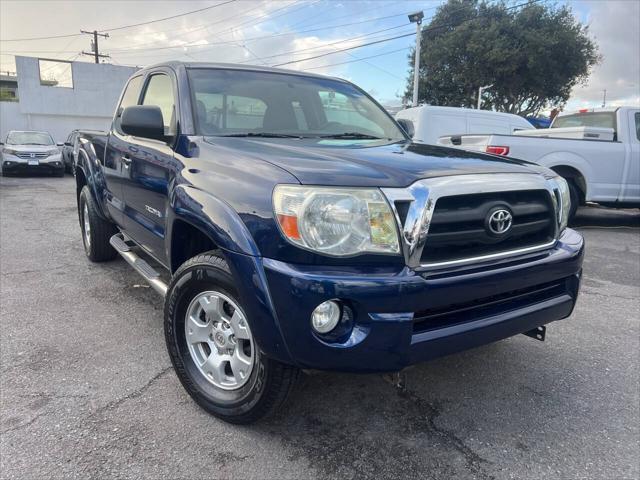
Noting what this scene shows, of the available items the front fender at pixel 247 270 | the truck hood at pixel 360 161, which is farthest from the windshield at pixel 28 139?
the front fender at pixel 247 270

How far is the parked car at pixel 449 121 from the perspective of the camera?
935cm

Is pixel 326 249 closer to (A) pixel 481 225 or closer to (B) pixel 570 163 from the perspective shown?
(A) pixel 481 225

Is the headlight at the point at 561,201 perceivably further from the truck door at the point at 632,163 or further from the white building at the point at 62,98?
the white building at the point at 62,98

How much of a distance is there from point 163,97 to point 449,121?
7259mm

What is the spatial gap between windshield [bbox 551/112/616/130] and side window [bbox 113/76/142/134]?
303 inches

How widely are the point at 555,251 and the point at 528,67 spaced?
25.5 meters

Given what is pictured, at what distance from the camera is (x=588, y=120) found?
902 cm

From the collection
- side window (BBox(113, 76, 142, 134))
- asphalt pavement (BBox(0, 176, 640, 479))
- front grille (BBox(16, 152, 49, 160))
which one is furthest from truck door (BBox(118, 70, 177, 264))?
front grille (BBox(16, 152, 49, 160))

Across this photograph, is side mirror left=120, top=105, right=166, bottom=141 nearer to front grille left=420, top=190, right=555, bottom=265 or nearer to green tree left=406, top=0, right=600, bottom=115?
front grille left=420, top=190, right=555, bottom=265

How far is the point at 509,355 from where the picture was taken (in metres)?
3.33

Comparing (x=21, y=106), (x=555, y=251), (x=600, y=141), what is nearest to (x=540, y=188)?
(x=555, y=251)

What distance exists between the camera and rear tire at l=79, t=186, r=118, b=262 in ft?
16.4

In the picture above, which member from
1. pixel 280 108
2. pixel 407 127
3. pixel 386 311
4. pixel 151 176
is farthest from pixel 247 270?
pixel 407 127

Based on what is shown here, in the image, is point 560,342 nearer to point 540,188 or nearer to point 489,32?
point 540,188
